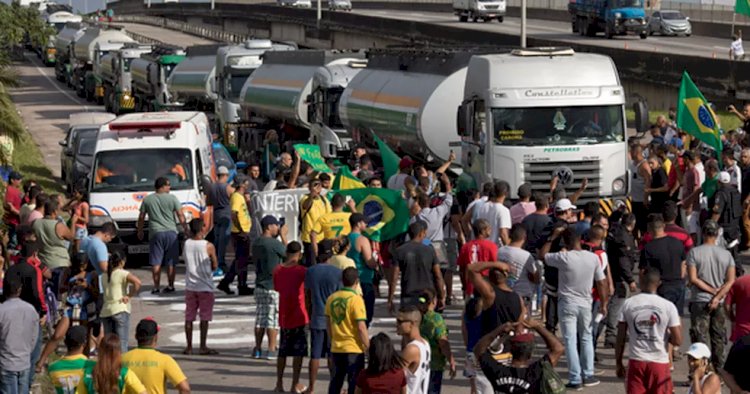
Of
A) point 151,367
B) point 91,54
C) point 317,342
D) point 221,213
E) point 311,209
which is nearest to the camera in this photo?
point 151,367

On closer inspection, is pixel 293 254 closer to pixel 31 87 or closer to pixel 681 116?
pixel 681 116

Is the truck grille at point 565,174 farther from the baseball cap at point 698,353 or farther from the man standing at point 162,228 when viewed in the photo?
the baseball cap at point 698,353

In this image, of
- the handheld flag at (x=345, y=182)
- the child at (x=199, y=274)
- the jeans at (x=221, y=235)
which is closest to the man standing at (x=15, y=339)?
the child at (x=199, y=274)

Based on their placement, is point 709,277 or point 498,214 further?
point 498,214

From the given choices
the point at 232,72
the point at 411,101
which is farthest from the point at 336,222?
the point at 232,72

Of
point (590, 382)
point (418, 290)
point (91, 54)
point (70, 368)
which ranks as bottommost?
point (91, 54)

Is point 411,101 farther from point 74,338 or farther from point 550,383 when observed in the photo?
point 550,383

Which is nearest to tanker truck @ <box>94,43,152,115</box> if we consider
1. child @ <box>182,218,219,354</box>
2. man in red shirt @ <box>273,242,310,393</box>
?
child @ <box>182,218,219,354</box>

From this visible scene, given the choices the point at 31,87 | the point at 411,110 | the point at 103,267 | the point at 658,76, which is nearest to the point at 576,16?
the point at 658,76

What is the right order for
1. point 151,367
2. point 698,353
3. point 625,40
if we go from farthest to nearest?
point 625,40, point 151,367, point 698,353

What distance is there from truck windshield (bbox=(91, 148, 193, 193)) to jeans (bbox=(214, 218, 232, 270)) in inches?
78.9

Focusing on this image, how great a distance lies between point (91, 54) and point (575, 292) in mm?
61383

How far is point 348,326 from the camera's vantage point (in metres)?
13.3

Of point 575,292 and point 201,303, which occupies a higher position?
point 575,292
